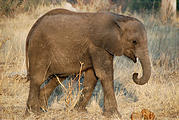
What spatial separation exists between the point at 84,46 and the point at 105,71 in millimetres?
484

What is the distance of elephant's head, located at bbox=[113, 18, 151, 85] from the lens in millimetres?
4973

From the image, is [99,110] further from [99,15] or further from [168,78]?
[168,78]

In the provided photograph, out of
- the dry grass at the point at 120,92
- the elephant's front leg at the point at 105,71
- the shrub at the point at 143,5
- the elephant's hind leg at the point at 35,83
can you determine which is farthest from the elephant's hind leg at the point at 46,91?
the shrub at the point at 143,5

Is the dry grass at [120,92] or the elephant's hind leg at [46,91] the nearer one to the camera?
the dry grass at [120,92]

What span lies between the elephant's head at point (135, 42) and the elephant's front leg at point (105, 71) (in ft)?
1.03

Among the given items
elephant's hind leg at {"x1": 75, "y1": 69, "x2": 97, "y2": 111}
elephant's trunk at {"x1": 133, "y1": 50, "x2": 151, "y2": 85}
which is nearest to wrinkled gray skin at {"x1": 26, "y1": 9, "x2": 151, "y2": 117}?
elephant's trunk at {"x1": 133, "y1": 50, "x2": 151, "y2": 85}

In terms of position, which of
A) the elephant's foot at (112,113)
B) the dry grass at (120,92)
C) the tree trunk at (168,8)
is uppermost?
the elephant's foot at (112,113)

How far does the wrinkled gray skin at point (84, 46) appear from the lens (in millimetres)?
5066

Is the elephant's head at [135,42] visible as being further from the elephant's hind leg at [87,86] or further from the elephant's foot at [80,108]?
the elephant's foot at [80,108]

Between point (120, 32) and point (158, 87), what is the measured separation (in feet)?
6.28

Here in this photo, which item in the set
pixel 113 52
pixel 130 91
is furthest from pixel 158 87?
pixel 113 52

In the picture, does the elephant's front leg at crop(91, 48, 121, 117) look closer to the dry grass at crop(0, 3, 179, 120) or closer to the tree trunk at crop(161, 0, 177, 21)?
the dry grass at crop(0, 3, 179, 120)

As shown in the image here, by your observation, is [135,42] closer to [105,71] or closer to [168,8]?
[105,71]

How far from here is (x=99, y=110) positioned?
19.1ft
